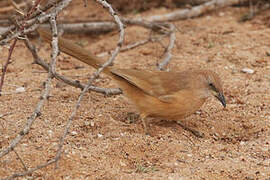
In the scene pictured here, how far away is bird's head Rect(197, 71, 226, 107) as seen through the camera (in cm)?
467

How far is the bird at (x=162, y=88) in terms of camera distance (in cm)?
457

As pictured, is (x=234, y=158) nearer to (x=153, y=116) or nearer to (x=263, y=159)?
(x=263, y=159)

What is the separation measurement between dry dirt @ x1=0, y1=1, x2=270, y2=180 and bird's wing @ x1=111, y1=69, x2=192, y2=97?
409 mm

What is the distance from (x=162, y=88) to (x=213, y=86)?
56 cm

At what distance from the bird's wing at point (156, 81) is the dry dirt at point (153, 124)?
0.41m

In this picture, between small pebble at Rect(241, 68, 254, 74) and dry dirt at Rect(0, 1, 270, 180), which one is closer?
dry dirt at Rect(0, 1, 270, 180)

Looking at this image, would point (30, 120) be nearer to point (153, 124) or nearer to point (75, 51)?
point (75, 51)

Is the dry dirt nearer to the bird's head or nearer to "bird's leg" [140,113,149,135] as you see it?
"bird's leg" [140,113,149,135]

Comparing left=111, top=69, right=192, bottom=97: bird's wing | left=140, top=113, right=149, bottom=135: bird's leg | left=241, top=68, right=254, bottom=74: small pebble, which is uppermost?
left=111, top=69, right=192, bottom=97: bird's wing

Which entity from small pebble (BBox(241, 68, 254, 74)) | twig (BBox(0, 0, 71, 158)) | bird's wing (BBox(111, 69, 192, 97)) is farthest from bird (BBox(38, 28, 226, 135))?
twig (BBox(0, 0, 71, 158))

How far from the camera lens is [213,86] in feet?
15.4

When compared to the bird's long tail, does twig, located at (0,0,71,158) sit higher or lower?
lower

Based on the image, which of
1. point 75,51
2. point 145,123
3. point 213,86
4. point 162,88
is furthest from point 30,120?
point 213,86

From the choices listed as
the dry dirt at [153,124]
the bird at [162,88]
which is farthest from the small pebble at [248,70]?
the bird at [162,88]
